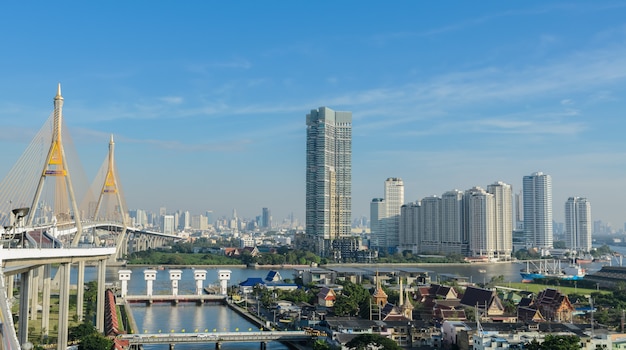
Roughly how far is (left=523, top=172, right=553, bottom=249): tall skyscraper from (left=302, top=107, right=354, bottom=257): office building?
1742 cm

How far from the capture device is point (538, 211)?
167 ft

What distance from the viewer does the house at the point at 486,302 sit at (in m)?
14.6

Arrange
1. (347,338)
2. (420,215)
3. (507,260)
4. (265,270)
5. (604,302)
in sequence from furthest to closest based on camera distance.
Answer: (420,215), (507,260), (265,270), (604,302), (347,338)

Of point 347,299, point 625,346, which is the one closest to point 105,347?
point 347,299

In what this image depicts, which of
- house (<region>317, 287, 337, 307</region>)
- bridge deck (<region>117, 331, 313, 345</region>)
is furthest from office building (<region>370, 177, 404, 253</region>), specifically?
bridge deck (<region>117, 331, 313, 345</region>)

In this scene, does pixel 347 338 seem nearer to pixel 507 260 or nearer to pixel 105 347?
pixel 105 347

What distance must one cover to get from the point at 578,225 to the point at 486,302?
42.5 metres

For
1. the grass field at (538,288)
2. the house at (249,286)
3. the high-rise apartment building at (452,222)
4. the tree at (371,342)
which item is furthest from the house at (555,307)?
the high-rise apartment building at (452,222)

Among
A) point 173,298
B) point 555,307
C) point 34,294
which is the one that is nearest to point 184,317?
point 173,298

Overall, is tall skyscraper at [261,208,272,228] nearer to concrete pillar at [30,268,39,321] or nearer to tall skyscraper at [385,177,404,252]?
tall skyscraper at [385,177,404,252]

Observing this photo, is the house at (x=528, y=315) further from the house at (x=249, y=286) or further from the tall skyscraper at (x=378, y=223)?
the tall skyscraper at (x=378, y=223)

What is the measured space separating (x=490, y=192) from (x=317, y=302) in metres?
27.9

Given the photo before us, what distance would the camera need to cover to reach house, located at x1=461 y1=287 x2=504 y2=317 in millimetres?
14575

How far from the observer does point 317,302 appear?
17922 mm
